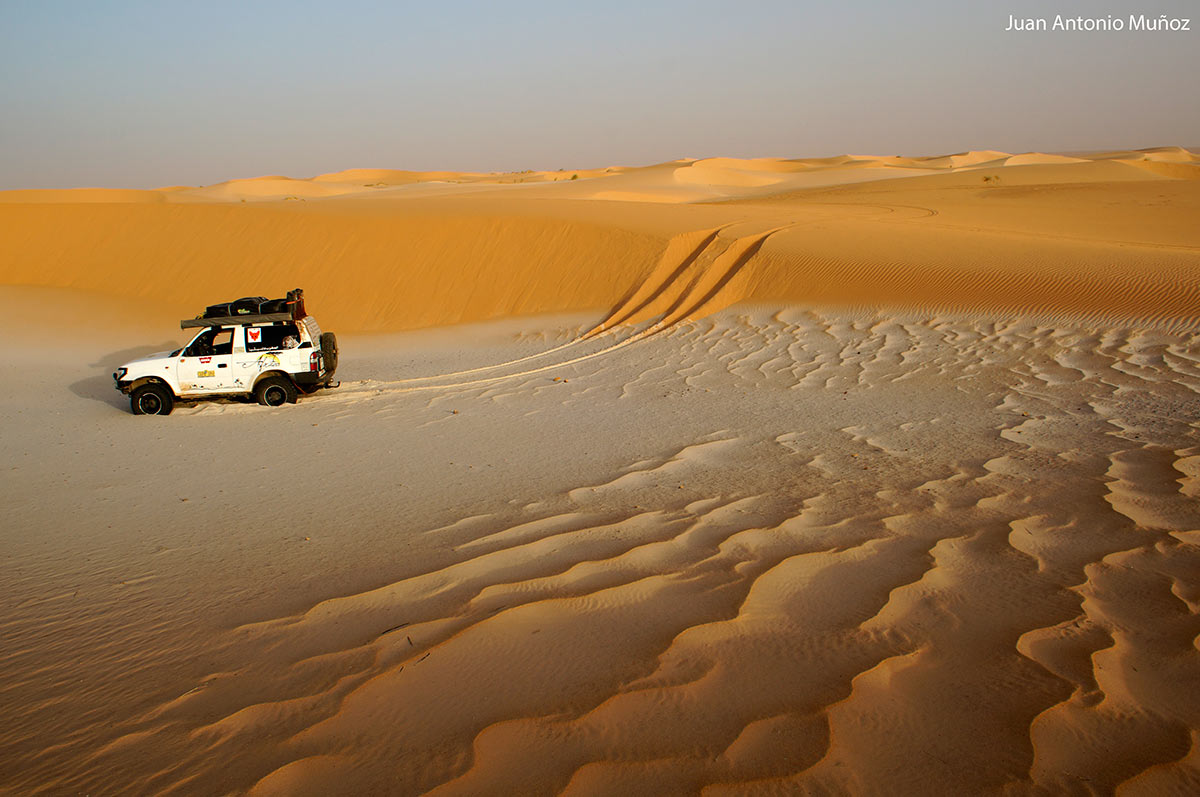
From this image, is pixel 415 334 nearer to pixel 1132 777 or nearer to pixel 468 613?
pixel 468 613

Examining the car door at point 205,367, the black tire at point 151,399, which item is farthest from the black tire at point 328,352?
the black tire at point 151,399

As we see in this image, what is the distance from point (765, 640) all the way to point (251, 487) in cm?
487

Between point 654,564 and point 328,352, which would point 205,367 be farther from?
point 654,564

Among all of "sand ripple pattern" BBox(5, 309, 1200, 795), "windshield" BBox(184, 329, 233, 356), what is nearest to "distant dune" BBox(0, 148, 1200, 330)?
"windshield" BBox(184, 329, 233, 356)

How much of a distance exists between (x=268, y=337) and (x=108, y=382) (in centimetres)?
423

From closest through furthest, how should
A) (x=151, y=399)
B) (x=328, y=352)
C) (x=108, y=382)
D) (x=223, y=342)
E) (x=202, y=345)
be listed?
(x=151, y=399)
(x=202, y=345)
(x=223, y=342)
(x=328, y=352)
(x=108, y=382)

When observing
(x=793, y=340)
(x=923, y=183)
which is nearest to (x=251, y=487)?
(x=793, y=340)

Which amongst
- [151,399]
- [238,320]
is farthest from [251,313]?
[151,399]

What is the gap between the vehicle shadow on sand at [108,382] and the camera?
37.1 feet

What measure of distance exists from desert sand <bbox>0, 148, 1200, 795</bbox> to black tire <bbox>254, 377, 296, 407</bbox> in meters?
0.35

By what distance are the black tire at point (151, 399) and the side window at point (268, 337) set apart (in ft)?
3.95

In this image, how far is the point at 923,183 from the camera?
120 feet

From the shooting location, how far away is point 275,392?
10.5m

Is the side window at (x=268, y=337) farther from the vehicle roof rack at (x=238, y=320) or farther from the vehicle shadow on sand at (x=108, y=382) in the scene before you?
the vehicle shadow on sand at (x=108, y=382)
